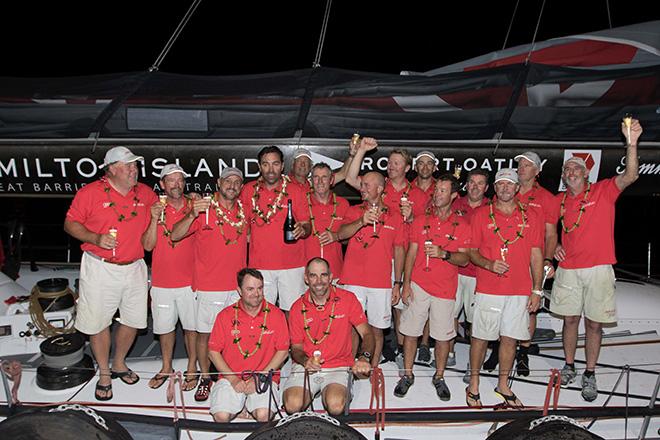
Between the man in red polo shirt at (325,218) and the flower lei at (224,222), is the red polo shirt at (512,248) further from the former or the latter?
the flower lei at (224,222)

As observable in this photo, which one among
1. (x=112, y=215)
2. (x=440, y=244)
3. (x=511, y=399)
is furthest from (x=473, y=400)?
(x=112, y=215)

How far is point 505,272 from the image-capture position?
3.89 meters

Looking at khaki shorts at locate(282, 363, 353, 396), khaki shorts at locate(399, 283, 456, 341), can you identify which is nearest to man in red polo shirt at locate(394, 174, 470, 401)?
khaki shorts at locate(399, 283, 456, 341)

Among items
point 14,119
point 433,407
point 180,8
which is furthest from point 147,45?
point 433,407

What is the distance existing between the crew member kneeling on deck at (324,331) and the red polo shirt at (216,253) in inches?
23.9

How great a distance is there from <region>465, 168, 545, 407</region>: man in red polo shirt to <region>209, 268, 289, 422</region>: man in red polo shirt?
137cm

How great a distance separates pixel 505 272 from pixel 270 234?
1.70 metres

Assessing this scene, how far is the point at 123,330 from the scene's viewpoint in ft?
13.7

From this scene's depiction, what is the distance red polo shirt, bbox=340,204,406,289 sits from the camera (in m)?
4.19

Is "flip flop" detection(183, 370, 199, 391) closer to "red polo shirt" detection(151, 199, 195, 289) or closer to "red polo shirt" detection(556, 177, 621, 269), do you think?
"red polo shirt" detection(151, 199, 195, 289)

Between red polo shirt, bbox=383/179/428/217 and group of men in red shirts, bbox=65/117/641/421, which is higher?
red polo shirt, bbox=383/179/428/217

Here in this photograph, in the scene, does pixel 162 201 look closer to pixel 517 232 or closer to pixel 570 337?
pixel 517 232

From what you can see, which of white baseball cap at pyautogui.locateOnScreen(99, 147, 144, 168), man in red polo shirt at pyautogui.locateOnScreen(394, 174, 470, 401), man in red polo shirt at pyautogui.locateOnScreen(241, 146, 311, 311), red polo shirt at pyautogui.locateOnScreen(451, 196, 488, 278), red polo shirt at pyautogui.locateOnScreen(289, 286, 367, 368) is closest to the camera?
red polo shirt at pyautogui.locateOnScreen(289, 286, 367, 368)

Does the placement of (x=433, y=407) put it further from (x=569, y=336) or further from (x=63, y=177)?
(x=63, y=177)
